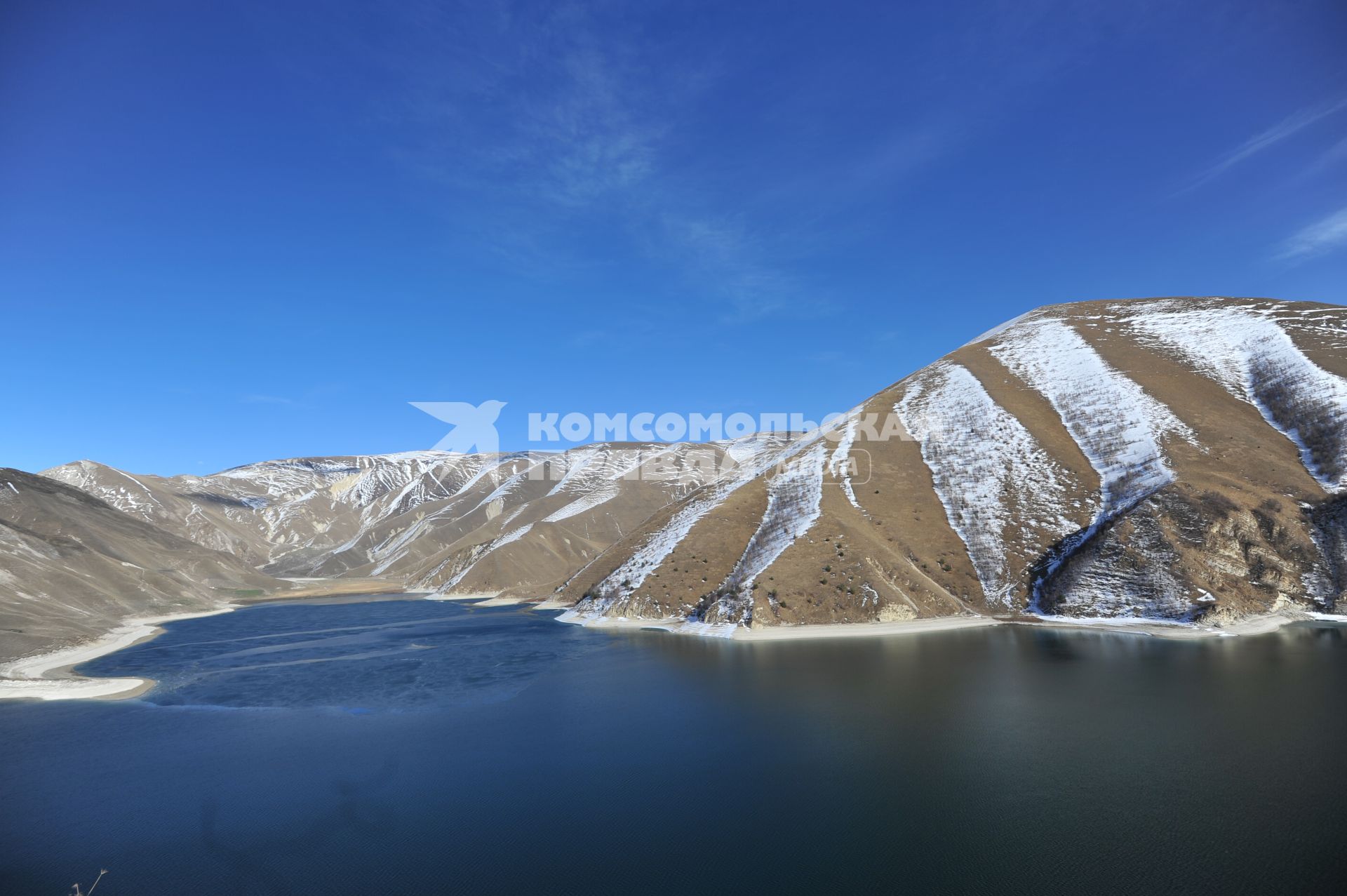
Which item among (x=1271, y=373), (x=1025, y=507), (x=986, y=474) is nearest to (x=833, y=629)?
(x=1025, y=507)

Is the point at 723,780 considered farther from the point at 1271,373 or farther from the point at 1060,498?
the point at 1271,373

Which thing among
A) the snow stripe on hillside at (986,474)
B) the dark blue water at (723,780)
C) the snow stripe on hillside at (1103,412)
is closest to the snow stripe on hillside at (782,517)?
the snow stripe on hillside at (986,474)

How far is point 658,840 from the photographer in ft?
70.7

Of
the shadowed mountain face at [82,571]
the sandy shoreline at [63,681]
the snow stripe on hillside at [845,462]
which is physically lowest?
the sandy shoreline at [63,681]

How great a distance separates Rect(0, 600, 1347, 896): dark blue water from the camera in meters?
19.5

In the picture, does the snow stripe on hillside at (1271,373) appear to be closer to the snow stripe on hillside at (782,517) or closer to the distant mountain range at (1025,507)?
the distant mountain range at (1025,507)

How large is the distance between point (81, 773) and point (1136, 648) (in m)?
65.5

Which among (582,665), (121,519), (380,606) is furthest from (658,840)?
(121,519)

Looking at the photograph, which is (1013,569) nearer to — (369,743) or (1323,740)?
(1323,740)

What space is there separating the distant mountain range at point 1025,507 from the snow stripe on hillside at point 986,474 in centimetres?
29

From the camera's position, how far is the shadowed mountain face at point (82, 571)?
248 ft

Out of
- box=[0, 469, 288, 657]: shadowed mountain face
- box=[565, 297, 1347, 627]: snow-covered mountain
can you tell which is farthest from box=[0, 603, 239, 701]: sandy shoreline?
box=[565, 297, 1347, 627]: snow-covered mountain

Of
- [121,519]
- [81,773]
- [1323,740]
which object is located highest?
[121,519]

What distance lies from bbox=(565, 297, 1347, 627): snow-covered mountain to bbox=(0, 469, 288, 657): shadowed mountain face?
60.7 meters
